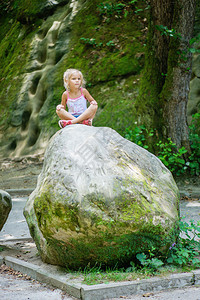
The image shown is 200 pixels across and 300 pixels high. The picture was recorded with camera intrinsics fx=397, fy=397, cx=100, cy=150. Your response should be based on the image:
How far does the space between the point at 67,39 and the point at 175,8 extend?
5.98 m

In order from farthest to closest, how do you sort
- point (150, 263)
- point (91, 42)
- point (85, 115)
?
1. point (91, 42)
2. point (85, 115)
3. point (150, 263)

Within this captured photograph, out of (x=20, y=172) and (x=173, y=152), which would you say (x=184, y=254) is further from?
(x=20, y=172)

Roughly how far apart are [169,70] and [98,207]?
587cm

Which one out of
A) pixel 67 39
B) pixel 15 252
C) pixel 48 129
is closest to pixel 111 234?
pixel 15 252

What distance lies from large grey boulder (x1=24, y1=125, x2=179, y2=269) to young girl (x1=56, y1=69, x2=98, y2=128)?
2.79 feet

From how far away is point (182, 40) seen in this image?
863 centimetres

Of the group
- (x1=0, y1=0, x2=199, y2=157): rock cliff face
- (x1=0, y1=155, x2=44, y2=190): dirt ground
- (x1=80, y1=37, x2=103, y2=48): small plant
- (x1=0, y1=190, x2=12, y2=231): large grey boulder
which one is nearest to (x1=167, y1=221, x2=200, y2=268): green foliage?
(x1=0, y1=190, x2=12, y2=231): large grey boulder

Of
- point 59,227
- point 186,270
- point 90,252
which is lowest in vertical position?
point 186,270

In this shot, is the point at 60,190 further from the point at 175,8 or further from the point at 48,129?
the point at 48,129

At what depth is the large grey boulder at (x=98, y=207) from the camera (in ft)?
12.2

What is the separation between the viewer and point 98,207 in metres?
3.72

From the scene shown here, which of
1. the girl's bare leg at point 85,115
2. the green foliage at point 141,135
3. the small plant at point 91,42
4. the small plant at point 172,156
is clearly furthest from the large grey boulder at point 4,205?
the small plant at point 91,42

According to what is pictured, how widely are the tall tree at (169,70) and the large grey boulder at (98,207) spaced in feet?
15.9

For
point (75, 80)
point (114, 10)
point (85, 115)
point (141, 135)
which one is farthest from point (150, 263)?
point (114, 10)
